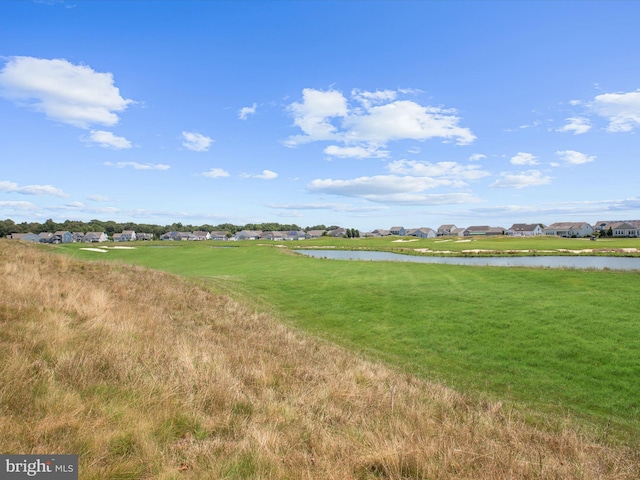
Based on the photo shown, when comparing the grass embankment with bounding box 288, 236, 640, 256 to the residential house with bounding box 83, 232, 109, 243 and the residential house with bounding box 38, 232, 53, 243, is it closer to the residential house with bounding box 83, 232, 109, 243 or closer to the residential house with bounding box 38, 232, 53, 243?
the residential house with bounding box 83, 232, 109, 243

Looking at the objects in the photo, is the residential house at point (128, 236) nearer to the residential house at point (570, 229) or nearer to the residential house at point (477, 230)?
the residential house at point (477, 230)

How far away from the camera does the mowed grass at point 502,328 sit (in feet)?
30.7

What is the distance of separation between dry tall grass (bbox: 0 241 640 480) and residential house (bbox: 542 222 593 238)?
17197 centimetres

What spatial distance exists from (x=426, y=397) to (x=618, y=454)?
2948 millimetres

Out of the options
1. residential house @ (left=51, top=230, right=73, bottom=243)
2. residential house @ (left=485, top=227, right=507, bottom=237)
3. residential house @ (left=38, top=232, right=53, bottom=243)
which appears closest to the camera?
residential house @ (left=38, top=232, right=53, bottom=243)

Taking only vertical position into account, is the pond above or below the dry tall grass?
below

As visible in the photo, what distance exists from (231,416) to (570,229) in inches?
7243

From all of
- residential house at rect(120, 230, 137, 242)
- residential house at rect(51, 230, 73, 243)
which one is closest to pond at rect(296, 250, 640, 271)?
residential house at rect(51, 230, 73, 243)

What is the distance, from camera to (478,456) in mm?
4289

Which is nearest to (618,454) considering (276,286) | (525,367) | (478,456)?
(478,456)

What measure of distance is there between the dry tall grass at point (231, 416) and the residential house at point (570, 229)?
17197 cm

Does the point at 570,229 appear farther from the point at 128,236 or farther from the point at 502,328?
the point at 128,236

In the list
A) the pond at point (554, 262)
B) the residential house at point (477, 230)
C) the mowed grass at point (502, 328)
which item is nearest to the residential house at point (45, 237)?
the pond at point (554, 262)

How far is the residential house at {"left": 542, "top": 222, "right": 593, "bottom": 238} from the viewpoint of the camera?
15000 centimetres
